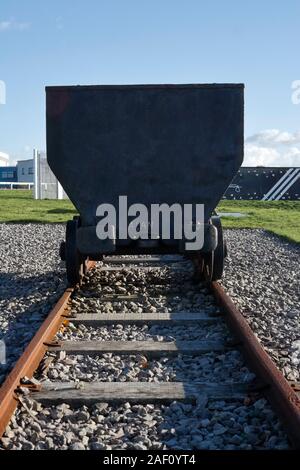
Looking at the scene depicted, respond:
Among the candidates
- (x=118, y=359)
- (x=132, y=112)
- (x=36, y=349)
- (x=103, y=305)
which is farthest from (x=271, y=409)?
(x=132, y=112)

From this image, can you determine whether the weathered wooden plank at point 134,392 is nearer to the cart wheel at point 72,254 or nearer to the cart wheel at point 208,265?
the cart wheel at point 72,254

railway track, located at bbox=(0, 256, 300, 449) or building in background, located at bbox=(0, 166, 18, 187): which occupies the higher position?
building in background, located at bbox=(0, 166, 18, 187)

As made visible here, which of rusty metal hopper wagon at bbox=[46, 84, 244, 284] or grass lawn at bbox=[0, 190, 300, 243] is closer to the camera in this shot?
rusty metal hopper wagon at bbox=[46, 84, 244, 284]

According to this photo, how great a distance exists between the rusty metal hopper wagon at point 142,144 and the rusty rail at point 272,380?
1811 millimetres

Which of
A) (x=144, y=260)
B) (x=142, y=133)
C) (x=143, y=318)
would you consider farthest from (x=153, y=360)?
(x=144, y=260)

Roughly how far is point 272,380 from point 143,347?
131cm

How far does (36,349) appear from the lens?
13.8 feet

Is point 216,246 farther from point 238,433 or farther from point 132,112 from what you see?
point 238,433

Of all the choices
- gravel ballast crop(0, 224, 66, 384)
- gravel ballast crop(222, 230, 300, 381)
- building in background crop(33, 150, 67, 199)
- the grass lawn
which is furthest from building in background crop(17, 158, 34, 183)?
gravel ballast crop(222, 230, 300, 381)

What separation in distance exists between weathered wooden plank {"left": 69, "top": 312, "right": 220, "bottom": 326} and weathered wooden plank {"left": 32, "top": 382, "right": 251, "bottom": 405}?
167 centimetres

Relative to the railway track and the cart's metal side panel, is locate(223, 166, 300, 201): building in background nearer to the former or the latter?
the cart's metal side panel

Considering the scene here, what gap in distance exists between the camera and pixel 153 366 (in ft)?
13.9

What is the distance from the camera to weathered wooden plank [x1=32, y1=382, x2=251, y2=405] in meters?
3.54
